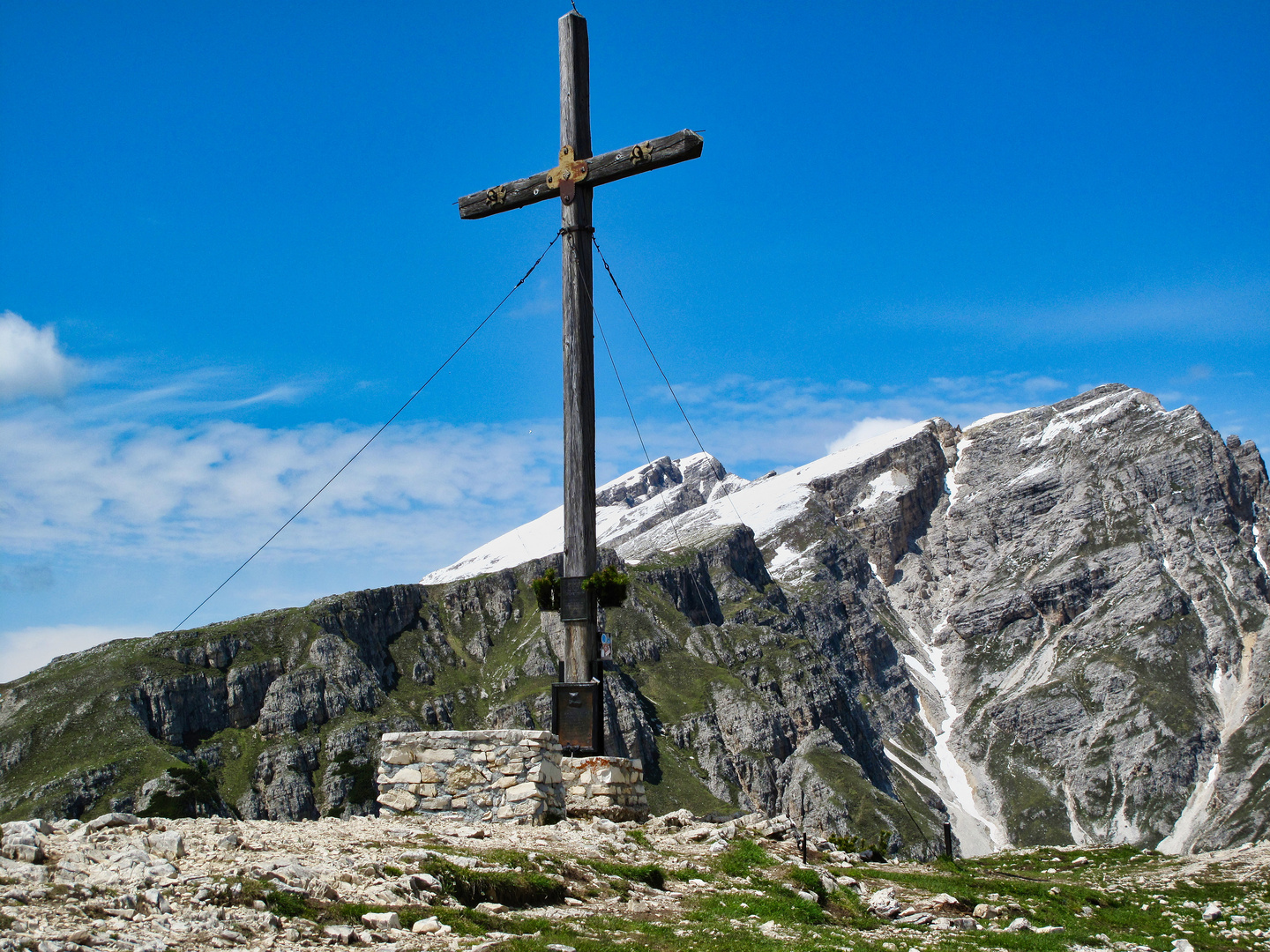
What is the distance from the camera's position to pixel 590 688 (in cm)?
1783

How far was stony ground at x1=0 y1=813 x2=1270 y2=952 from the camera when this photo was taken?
879cm

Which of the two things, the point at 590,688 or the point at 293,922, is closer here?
the point at 293,922

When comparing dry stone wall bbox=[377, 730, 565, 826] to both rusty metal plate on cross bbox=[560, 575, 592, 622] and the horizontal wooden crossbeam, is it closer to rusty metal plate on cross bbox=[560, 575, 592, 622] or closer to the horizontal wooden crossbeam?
rusty metal plate on cross bbox=[560, 575, 592, 622]

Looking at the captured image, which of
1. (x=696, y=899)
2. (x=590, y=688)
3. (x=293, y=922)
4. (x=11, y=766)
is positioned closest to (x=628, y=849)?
(x=696, y=899)

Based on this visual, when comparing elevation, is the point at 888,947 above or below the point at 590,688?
below

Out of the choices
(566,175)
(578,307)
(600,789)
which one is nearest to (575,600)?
(600,789)

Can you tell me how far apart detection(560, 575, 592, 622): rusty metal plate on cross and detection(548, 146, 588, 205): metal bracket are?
6.96m

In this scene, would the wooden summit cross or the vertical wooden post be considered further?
the vertical wooden post

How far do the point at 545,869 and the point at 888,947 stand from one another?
152 inches

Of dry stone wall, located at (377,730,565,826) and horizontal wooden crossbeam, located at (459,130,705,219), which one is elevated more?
horizontal wooden crossbeam, located at (459,130,705,219)

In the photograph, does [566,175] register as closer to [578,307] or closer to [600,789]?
[578,307]

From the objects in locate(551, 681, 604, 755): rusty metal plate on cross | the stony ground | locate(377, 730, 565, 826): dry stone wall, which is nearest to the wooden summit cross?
locate(551, 681, 604, 755): rusty metal plate on cross

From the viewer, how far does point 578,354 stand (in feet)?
62.3

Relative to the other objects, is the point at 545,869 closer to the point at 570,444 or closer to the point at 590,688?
the point at 590,688
